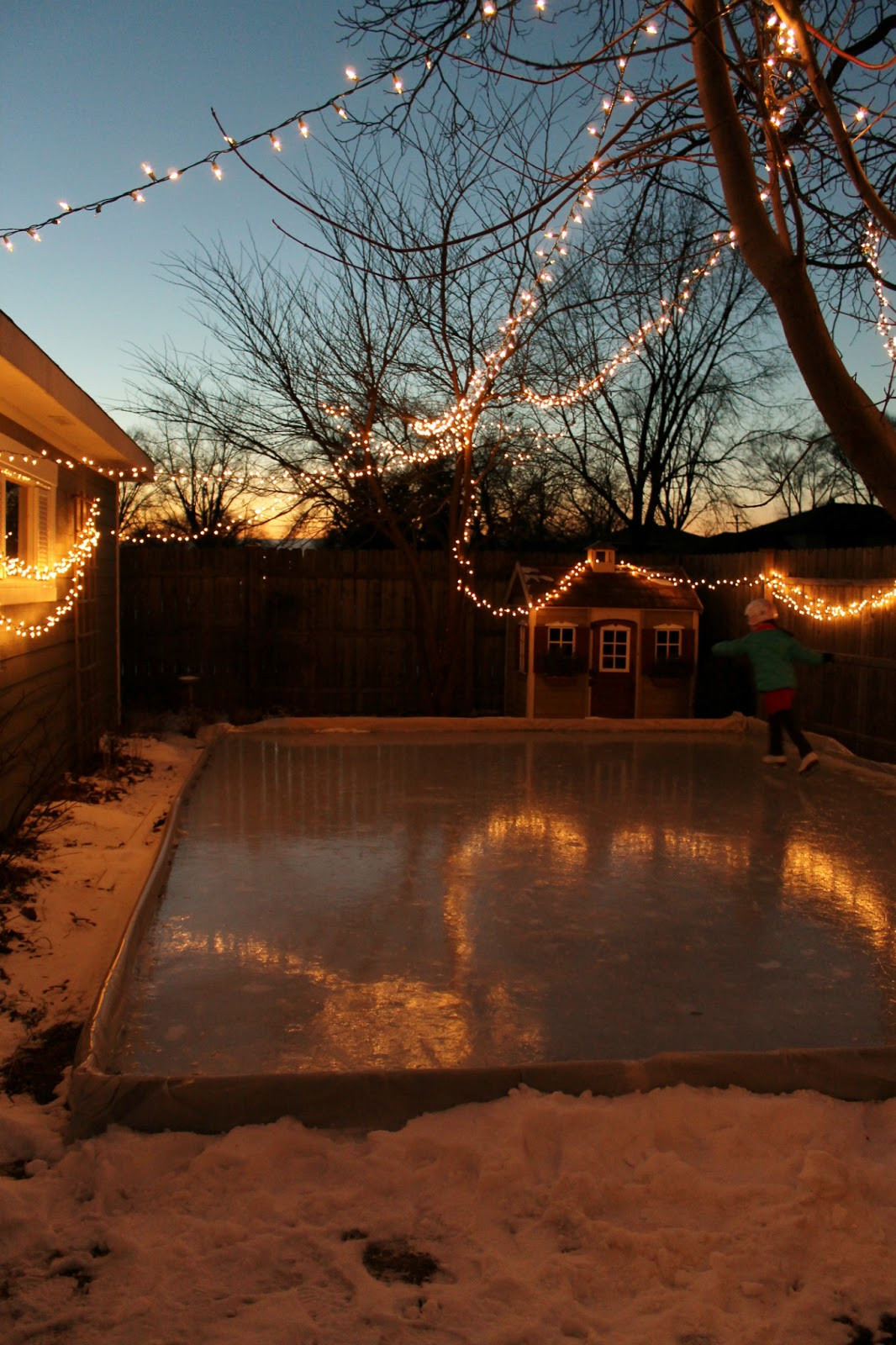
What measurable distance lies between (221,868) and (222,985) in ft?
5.01

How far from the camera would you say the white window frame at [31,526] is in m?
5.74

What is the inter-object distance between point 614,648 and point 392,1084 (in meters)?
8.44

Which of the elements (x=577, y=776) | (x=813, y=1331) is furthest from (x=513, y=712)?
(x=813, y=1331)

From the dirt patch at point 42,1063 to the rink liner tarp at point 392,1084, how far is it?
6.1 inches

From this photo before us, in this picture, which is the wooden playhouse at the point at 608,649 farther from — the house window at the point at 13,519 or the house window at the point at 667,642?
the house window at the point at 13,519

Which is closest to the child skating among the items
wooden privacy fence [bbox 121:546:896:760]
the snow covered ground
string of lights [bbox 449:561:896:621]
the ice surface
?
the ice surface

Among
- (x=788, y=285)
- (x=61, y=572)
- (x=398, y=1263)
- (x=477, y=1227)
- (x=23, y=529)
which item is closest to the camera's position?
(x=398, y=1263)

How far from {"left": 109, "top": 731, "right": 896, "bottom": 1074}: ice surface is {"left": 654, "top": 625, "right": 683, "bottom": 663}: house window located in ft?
11.0

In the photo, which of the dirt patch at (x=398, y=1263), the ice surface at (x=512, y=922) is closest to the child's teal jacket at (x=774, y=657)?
the ice surface at (x=512, y=922)

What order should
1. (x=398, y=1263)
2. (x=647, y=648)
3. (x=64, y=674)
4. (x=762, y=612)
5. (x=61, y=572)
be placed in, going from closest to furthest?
(x=398, y=1263) < (x=61, y=572) < (x=64, y=674) < (x=762, y=612) < (x=647, y=648)

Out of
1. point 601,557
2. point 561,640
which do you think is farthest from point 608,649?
point 601,557

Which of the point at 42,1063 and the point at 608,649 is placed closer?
the point at 42,1063

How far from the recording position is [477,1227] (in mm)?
2307

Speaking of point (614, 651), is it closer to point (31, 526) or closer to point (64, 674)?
point (64, 674)
